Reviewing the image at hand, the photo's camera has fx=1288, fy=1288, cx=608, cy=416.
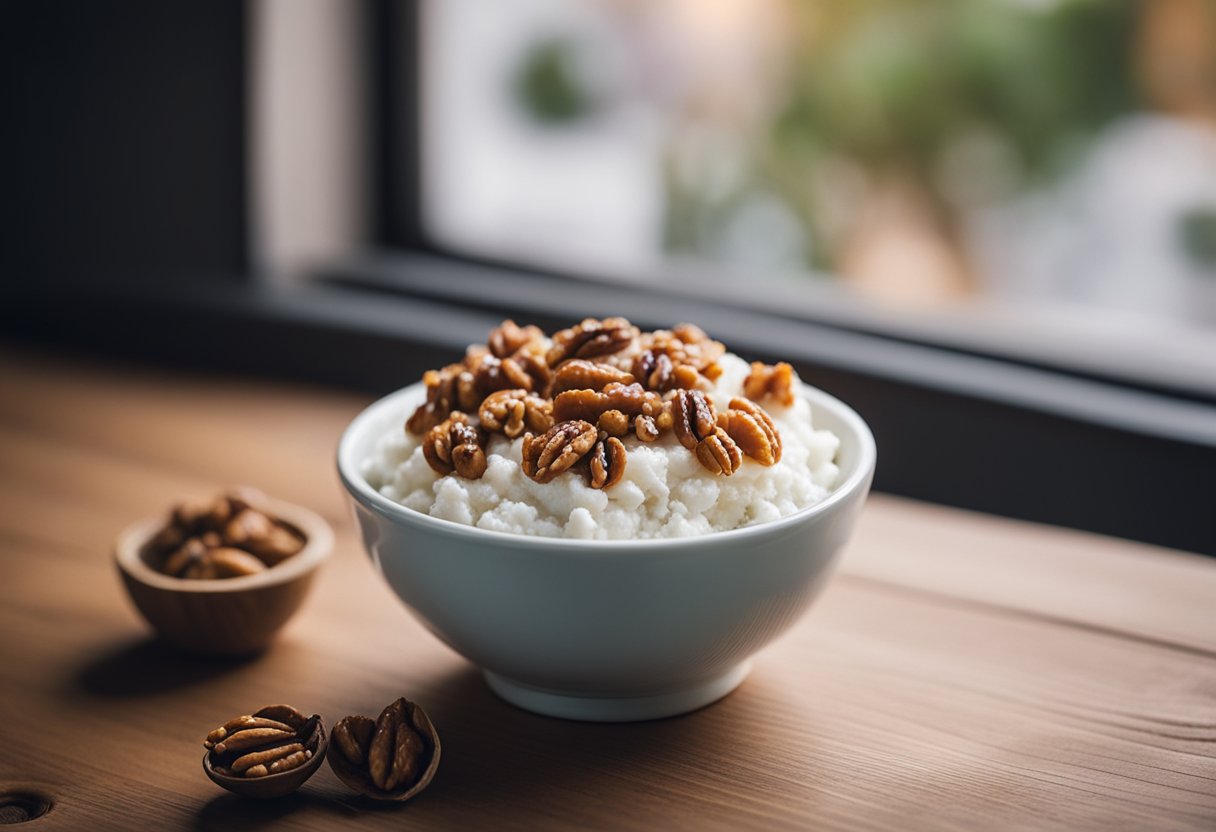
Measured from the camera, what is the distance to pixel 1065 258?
216cm

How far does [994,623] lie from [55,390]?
134 centimetres

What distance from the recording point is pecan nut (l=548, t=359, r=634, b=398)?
1032mm

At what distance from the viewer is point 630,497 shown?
3.11 ft

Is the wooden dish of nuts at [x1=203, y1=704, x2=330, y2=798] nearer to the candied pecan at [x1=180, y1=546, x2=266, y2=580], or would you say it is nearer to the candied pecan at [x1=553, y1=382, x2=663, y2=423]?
the candied pecan at [x1=180, y1=546, x2=266, y2=580]

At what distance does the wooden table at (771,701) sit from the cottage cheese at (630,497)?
18 cm

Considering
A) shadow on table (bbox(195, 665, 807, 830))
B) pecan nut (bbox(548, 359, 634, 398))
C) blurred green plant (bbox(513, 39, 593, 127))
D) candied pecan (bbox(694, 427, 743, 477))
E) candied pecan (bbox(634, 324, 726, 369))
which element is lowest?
shadow on table (bbox(195, 665, 807, 830))

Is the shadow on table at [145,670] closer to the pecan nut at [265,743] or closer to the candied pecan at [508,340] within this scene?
the pecan nut at [265,743]

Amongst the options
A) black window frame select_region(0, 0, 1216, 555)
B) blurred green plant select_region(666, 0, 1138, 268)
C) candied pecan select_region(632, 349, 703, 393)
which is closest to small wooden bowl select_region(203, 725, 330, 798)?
candied pecan select_region(632, 349, 703, 393)

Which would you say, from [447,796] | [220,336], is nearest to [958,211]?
[220,336]

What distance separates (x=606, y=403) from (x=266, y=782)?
0.37 m

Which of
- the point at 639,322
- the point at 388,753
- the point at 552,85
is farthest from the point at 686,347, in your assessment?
the point at 552,85

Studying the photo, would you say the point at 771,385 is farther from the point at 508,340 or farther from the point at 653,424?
the point at 508,340

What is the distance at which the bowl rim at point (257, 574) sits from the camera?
110 centimetres

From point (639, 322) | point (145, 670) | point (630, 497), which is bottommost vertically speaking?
point (145, 670)
